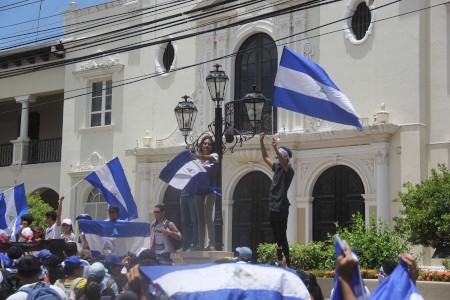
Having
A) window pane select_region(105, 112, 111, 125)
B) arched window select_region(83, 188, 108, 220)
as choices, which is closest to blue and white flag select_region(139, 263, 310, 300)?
arched window select_region(83, 188, 108, 220)

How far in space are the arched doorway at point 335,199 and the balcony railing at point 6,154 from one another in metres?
13.8

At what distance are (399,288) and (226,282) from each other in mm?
1107

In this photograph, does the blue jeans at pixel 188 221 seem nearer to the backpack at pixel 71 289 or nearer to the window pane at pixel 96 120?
the backpack at pixel 71 289

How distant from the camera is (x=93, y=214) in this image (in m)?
26.4

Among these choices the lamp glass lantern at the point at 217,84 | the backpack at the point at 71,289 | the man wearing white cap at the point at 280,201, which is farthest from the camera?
the lamp glass lantern at the point at 217,84

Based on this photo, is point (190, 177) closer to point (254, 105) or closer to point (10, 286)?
point (254, 105)

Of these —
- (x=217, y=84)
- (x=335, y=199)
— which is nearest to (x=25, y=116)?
(x=335, y=199)

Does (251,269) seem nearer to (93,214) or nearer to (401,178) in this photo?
(401,178)

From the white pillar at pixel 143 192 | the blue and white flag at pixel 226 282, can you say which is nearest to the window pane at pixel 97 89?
the white pillar at pixel 143 192

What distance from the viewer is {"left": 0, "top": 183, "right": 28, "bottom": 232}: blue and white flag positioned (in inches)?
627

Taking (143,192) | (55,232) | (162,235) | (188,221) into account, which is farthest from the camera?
(143,192)

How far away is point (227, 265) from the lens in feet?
16.8

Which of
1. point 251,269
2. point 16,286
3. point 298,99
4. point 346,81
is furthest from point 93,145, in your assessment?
point 251,269

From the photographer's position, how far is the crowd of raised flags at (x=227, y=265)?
4918 millimetres
